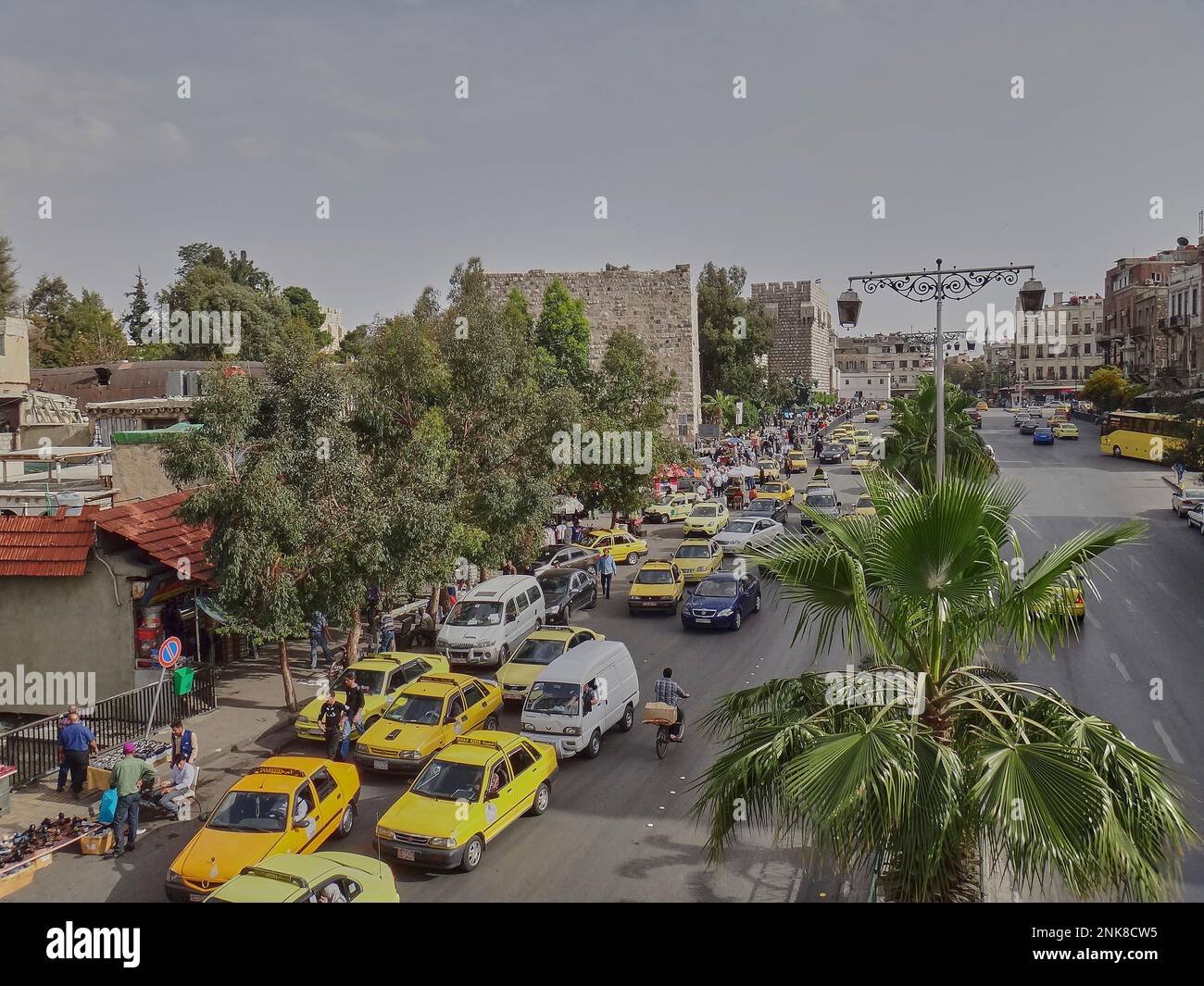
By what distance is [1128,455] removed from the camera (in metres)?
56.5

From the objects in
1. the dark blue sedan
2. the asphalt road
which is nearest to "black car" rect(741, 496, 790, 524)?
the asphalt road

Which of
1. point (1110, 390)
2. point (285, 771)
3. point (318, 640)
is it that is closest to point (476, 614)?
point (318, 640)

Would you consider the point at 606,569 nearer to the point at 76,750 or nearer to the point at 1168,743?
the point at 1168,743

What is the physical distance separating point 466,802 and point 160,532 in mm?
10615

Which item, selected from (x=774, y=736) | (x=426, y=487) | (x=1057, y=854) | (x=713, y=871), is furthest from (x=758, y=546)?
(x=426, y=487)

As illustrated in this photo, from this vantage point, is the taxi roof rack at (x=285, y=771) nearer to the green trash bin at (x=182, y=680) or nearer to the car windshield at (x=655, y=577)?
the green trash bin at (x=182, y=680)

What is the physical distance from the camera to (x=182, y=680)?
17.7 meters

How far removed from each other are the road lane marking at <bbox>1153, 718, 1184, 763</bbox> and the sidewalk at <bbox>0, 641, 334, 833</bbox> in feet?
46.5

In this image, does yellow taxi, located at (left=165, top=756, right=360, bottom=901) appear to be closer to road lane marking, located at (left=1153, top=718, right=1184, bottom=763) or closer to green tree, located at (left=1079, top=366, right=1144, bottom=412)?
road lane marking, located at (left=1153, top=718, right=1184, bottom=763)

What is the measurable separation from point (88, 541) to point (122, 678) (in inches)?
107

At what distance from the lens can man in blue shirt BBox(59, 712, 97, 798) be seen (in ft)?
47.4

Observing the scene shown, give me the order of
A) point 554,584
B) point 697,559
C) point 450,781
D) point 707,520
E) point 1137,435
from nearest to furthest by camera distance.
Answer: point 450,781 < point 554,584 < point 697,559 < point 707,520 < point 1137,435
